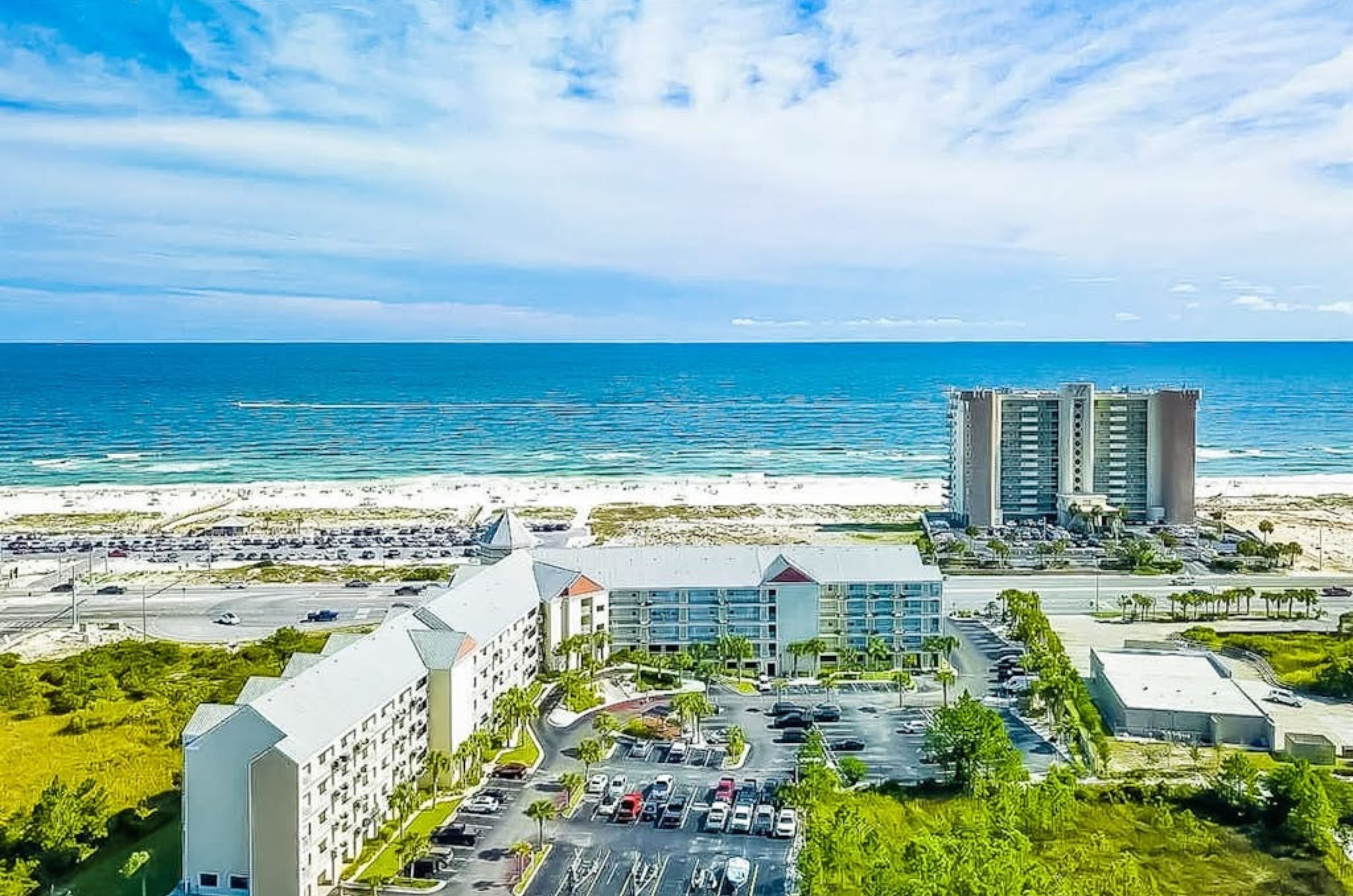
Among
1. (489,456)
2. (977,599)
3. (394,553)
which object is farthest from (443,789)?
(489,456)

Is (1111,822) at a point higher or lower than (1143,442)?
lower

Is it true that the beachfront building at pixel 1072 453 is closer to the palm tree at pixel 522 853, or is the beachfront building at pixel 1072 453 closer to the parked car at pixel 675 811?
the parked car at pixel 675 811

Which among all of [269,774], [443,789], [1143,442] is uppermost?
[1143,442]

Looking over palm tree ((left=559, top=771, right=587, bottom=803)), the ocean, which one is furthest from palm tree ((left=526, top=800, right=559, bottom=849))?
the ocean

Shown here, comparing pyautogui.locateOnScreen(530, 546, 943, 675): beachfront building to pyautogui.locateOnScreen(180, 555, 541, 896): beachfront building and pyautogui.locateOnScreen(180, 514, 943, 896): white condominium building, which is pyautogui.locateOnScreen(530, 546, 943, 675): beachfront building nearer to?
pyautogui.locateOnScreen(180, 514, 943, 896): white condominium building

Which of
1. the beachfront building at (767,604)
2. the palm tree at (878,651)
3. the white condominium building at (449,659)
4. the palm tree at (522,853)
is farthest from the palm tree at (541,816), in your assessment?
the palm tree at (878,651)

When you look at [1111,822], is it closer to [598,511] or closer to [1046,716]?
[1046,716]

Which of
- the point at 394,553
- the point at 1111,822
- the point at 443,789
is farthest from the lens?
the point at 394,553

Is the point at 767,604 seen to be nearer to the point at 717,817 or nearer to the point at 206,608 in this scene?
the point at 717,817
